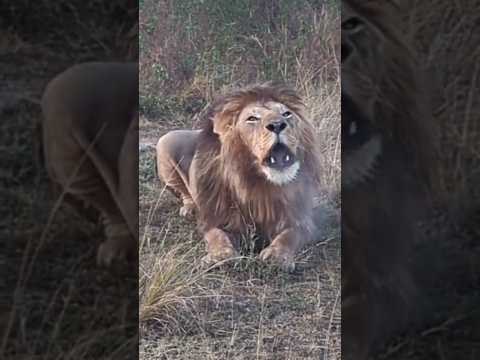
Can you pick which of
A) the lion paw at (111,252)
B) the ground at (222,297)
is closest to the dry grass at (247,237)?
the ground at (222,297)

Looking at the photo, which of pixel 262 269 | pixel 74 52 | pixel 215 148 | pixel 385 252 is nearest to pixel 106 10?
pixel 74 52

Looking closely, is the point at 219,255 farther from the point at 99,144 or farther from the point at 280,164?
the point at 99,144

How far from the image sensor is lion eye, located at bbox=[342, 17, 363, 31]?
15.8 feet

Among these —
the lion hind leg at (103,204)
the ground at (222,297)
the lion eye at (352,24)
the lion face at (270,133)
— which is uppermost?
the lion eye at (352,24)

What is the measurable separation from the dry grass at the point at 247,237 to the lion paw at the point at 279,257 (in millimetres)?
48

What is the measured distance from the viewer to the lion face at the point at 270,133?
4809 millimetres

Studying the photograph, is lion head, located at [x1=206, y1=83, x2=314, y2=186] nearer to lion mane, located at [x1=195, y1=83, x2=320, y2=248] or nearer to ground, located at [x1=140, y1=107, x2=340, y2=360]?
lion mane, located at [x1=195, y1=83, x2=320, y2=248]

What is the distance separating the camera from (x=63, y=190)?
15.2 ft

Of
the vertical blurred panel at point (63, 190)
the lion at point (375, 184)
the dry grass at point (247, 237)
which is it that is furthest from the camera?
the lion at point (375, 184)

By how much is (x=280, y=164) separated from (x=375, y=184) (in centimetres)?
60

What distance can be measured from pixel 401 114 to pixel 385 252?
2.83 feet

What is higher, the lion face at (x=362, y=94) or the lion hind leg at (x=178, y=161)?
the lion face at (x=362, y=94)

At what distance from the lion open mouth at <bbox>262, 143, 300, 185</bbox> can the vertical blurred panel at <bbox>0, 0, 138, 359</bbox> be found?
91cm

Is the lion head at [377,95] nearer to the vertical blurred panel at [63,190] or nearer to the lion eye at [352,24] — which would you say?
the lion eye at [352,24]
